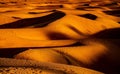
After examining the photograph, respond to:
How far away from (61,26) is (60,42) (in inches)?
46.3

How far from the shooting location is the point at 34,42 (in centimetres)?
403

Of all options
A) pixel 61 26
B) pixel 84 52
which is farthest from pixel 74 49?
pixel 61 26

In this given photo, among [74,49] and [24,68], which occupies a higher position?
[24,68]

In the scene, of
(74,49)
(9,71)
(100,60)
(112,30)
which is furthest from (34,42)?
(9,71)

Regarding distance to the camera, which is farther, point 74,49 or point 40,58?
→ point 74,49

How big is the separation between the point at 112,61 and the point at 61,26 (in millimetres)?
2026

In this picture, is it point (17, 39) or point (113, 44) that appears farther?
point (17, 39)

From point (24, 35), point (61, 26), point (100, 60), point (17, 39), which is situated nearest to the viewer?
point (100, 60)

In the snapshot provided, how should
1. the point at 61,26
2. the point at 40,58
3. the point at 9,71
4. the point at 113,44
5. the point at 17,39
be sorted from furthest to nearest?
1. the point at 61,26
2. the point at 17,39
3. the point at 113,44
4. the point at 40,58
5. the point at 9,71

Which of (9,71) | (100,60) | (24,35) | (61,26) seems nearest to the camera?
(9,71)

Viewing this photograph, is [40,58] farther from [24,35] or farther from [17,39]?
[24,35]

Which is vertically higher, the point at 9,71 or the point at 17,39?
the point at 9,71

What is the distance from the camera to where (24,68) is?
6.62 feet

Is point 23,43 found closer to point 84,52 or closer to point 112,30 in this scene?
point 84,52
